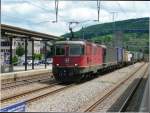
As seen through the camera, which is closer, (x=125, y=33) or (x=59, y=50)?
(x=59, y=50)

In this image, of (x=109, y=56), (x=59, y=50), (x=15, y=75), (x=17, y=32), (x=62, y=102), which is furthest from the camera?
(x=109, y=56)

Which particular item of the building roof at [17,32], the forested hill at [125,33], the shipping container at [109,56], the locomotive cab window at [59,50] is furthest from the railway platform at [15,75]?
the forested hill at [125,33]

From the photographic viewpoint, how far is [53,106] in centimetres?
1534

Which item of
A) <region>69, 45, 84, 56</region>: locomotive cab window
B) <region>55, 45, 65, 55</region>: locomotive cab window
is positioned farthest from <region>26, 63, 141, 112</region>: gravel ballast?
<region>55, 45, 65, 55</region>: locomotive cab window

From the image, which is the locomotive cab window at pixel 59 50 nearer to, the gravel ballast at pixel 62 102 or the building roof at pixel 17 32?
the building roof at pixel 17 32

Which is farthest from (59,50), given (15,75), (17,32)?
(15,75)

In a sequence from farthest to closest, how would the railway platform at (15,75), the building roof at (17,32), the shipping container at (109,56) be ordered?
the shipping container at (109,56)
the railway platform at (15,75)
the building roof at (17,32)

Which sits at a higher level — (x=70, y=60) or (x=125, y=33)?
(x=125, y=33)

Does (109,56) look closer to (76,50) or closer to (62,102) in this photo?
(76,50)

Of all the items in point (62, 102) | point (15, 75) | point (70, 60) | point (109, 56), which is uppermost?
point (109, 56)

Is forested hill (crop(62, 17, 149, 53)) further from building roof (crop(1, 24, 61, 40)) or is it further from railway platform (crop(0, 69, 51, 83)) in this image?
building roof (crop(1, 24, 61, 40))

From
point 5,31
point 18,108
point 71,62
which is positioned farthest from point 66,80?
point 18,108

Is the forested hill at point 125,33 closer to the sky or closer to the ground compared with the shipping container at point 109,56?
closer to the sky

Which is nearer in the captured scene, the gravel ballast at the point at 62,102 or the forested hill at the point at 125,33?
the gravel ballast at the point at 62,102
